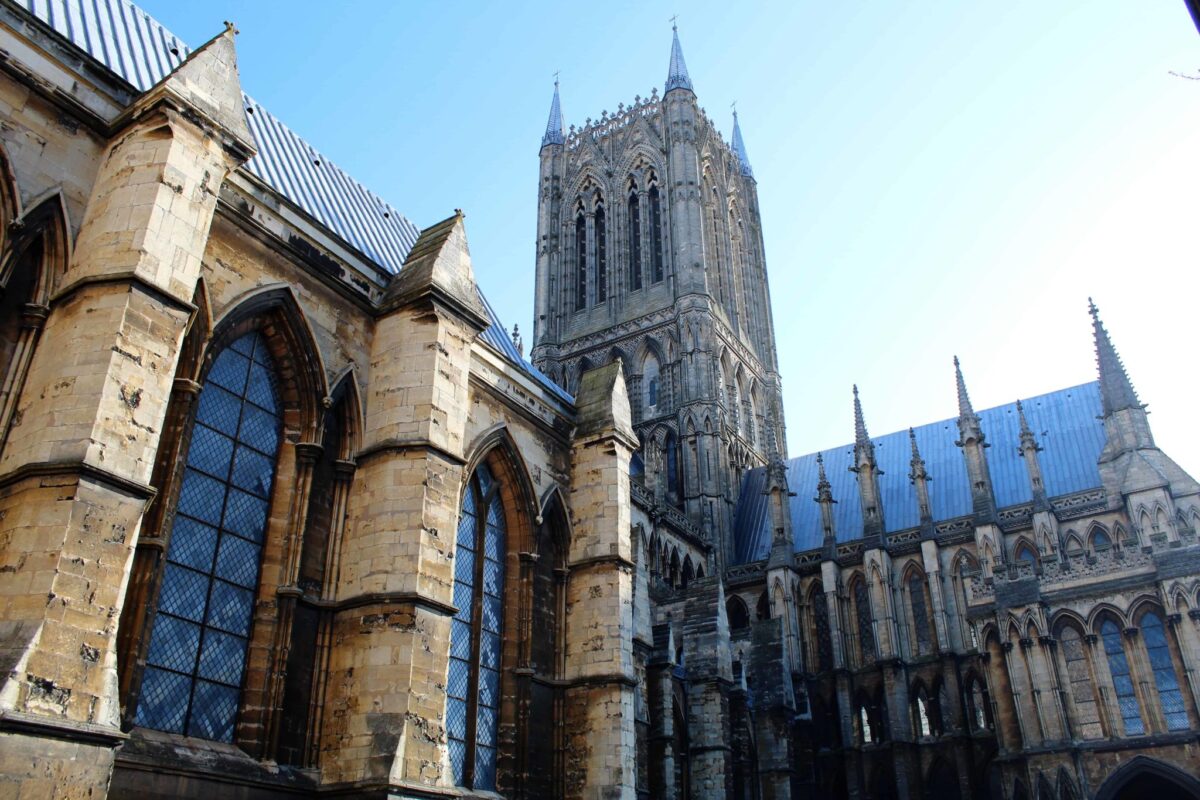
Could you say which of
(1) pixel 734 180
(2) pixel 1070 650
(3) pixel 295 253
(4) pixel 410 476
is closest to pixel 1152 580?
(2) pixel 1070 650

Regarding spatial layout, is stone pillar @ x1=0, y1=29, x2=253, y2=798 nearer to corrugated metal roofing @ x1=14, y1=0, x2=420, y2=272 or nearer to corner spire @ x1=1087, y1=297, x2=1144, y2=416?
corrugated metal roofing @ x1=14, y1=0, x2=420, y2=272

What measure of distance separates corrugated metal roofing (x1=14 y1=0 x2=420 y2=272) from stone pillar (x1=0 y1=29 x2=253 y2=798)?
1.59 metres

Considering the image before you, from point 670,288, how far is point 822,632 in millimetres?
15614

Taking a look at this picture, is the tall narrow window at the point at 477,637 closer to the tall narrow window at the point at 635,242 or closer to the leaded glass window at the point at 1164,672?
the leaded glass window at the point at 1164,672

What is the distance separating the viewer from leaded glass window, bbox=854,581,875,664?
3347 centimetres

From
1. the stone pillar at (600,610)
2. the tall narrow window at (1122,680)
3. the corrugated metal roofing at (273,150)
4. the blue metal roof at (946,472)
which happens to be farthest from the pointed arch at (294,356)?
the blue metal roof at (946,472)

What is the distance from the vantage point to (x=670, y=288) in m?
42.4

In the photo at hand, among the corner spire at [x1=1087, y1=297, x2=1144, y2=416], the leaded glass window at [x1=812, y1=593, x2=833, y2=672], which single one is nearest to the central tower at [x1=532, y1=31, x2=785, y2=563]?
the leaded glass window at [x1=812, y1=593, x2=833, y2=672]

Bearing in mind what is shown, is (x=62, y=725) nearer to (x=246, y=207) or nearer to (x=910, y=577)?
(x=246, y=207)

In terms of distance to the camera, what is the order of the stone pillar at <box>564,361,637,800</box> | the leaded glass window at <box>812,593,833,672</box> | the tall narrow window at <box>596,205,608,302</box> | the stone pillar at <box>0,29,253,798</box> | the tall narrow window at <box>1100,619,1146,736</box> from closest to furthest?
the stone pillar at <box>0,29,253,798</box>
the stone pillar at <box>564,361,637,800</box>
the tall narrow window at <box>1100,619,1146,736</box>
the leaded glass window at <box>812,593,833,672</box>
the tall narrow window at <box>596,205,608,302</box>

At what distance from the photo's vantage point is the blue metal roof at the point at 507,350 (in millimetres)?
16891

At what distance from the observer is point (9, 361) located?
9.41 m

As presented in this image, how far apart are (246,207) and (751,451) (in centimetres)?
3261

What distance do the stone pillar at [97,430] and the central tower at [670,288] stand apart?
25984 mm
